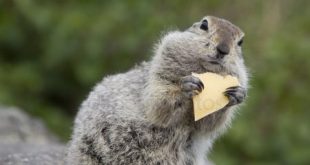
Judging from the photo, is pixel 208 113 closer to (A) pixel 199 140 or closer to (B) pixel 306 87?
(A) pixel 199 140

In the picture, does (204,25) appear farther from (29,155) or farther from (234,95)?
(29,155)

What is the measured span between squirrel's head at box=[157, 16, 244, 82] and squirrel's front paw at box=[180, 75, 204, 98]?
14cm

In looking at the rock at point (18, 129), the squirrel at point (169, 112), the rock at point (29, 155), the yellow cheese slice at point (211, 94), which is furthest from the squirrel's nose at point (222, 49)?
the rock at point (18, 129)

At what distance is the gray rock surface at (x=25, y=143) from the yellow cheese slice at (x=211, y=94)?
1.22 metres

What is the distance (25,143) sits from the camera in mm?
7270

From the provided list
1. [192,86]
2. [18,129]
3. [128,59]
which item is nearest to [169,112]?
[192,86]

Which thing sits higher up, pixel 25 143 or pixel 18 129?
pixel 18 129

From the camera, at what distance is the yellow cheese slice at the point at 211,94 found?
17.2 ft

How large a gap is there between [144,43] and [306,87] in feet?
6.03

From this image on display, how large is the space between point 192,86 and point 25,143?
7.74 feet

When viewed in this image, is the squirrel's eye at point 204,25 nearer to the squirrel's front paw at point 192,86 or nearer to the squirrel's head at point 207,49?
the squirrel's head at point 207,49

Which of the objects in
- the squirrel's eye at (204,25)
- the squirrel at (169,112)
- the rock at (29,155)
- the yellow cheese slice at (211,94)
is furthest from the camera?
the rock at (29,155)

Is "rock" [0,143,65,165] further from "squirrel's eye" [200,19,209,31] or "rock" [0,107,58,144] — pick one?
"squirrel's eye" [200,19,209,31]

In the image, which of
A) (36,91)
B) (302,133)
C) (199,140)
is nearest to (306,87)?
(302,133)
